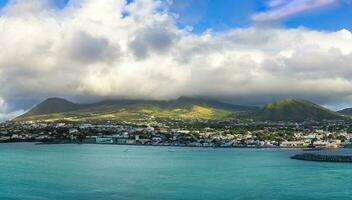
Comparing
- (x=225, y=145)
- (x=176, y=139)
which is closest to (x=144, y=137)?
(x=176, y=139)

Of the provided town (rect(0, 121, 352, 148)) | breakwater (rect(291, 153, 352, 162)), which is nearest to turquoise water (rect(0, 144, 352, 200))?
breakwater (rect(291, 153, 352, 162))

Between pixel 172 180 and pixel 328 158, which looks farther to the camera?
pixel 328 158

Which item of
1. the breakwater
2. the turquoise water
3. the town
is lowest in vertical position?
the turquoise water

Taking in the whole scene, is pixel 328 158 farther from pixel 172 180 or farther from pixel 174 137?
pixel 174 137

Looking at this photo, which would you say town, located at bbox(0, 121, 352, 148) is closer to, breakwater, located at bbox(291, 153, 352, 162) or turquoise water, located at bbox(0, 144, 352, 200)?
breakwater, located at bbox(291, 153, 352, 162)

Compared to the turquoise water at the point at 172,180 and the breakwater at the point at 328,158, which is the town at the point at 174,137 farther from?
the turquoise water at the point at 172,180

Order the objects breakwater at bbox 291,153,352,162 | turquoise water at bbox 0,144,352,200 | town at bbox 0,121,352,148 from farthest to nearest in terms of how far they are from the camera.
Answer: town at bbox 0,121,352,148
breakwater at bbox 291,153,352,162
turquoise water at bbox 0,144,352,200

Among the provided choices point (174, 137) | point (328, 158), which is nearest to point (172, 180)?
point (328, 158)

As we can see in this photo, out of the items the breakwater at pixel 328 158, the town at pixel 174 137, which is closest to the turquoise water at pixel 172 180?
the breakwater at pixel 328 158

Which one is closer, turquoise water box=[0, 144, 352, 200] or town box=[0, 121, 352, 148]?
turquoise water box=[0, 144, 352, 200]
